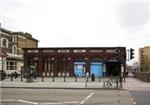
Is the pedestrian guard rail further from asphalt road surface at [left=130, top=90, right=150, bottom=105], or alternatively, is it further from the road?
asphalt road surface at [left=130, top=90, right=150, bottom=105]

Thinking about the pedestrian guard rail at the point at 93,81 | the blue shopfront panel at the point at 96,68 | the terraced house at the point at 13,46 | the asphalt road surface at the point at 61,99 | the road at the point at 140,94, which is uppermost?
the terraced house at the point at 13,46

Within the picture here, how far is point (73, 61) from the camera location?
7775 cm

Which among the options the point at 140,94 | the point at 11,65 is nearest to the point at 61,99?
the point at 140,94

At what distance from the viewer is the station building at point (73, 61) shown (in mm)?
76375

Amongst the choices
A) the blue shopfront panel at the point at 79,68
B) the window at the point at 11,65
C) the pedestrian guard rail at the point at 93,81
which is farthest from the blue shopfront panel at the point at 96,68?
the window at the point at 11,65

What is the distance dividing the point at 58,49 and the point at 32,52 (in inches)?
212

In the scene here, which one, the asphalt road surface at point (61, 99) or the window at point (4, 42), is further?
the window at point (4, 42)

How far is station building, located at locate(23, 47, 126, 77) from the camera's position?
76375 mm

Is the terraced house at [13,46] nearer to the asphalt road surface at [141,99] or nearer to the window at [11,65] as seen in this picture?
the window at [11,65]

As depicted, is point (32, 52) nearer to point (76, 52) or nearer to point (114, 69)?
point (76, 52)

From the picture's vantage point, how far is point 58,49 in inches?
3105

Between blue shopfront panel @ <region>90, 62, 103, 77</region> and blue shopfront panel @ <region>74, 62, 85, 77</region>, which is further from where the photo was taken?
blue shopfront panel @ <region>74, 62, 85, 77</region>

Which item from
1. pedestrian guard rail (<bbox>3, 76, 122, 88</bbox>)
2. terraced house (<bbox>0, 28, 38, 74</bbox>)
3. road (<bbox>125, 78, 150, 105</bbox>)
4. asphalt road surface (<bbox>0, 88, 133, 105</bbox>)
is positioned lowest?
road (<bbox>125, 78, 150, 105</bbox>)

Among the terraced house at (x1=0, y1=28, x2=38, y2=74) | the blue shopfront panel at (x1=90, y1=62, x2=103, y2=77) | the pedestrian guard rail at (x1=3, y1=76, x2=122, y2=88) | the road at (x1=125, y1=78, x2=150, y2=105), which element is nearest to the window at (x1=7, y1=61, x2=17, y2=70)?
the terraced house at (x1=0, y1=28, x2=38, y2=74)
